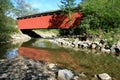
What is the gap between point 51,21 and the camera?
38.0m

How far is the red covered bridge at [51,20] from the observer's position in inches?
1353

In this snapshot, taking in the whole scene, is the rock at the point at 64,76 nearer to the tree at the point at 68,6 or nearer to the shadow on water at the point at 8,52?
the shadow on water at the point at 8,52

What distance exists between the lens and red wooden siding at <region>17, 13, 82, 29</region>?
34.2 metres

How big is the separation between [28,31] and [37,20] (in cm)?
996

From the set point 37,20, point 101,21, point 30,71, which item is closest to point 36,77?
point 30,71

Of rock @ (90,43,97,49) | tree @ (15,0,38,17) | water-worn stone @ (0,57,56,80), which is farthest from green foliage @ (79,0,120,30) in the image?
tree @ (15,0,38,17)

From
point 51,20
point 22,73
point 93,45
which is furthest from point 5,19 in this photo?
point 22,73

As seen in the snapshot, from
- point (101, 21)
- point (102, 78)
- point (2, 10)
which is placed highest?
point (2, 10)

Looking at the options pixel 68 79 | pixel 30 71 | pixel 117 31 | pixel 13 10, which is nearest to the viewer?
pixel 68 79

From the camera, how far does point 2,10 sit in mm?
30469

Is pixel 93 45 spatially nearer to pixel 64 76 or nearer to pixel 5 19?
pixel 5 19

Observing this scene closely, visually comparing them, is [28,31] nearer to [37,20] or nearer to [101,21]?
[37,20]

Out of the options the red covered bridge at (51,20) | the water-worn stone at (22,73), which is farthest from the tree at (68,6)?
the water-worn stone at (22,73)

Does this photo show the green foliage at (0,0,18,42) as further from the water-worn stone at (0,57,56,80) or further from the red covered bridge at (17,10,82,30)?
the water-worn stone at (0,57,56,80)
